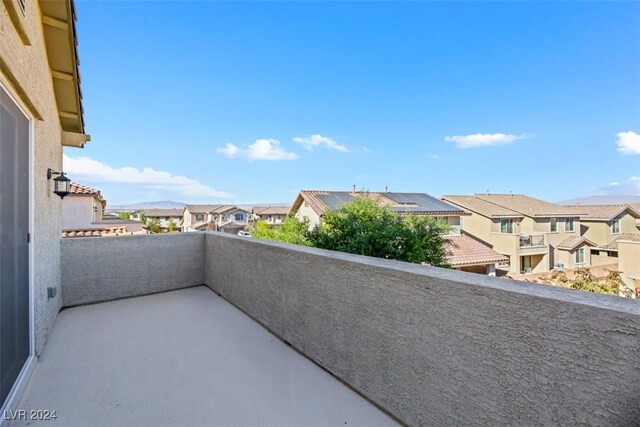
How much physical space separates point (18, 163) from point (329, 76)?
14355 millimetres

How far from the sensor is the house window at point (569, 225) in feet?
76.7

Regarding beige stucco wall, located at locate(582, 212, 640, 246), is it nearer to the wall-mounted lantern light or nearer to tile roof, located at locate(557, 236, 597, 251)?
tile roof, located at locate(557, 236, 597, 251)

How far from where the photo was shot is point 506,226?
2173 cm

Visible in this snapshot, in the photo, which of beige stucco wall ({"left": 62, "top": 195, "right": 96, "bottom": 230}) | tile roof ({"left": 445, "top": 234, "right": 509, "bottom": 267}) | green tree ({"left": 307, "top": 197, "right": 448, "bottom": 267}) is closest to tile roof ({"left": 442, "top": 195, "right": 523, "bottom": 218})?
tile roof ({"left": 445, "top": 234, "right": 509, "bottom": 267})

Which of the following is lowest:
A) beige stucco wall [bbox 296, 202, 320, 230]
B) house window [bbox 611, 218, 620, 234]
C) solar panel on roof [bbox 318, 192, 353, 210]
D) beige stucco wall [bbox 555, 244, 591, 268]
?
beige stucco wall [bbox 555, 244, 591, 268]

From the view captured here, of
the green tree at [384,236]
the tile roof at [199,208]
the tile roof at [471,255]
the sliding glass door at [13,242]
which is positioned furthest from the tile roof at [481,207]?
the tile roof at [199,208]

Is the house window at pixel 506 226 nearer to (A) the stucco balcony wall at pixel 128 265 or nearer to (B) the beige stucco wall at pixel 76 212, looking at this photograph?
(A) the stucco balcony wall at pixel 128 265

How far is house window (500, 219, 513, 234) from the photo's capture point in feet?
70.7

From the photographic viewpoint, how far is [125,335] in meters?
3.85

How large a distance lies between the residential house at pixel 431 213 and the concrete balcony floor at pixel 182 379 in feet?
29.9

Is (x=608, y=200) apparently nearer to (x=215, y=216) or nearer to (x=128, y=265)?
(x=128, y=265)

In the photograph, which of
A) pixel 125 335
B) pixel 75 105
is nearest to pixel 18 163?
pixel 125 335

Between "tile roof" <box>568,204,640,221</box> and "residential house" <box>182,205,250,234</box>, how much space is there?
38.3m

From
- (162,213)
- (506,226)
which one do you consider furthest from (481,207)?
(162,213)
